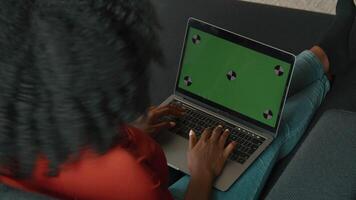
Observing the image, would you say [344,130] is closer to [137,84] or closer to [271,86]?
[271,86]

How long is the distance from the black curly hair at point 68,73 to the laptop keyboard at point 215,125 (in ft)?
1.55

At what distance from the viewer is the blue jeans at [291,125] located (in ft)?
3.13

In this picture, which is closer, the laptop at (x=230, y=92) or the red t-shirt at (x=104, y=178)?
the red t-shirt at (x=104, y=178)

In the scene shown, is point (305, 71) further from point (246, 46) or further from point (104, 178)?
point (104, 178)

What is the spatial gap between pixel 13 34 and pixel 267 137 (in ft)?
2.19

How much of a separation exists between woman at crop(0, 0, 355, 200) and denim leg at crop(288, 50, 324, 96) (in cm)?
57

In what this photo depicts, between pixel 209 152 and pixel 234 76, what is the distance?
195mm

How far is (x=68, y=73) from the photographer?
0.51m

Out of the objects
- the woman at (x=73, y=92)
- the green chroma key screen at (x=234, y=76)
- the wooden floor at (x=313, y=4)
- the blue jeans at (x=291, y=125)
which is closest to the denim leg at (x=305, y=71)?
the blue jeans at (x=291, y=125)

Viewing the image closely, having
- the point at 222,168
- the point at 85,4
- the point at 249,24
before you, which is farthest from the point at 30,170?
the point at 249,24

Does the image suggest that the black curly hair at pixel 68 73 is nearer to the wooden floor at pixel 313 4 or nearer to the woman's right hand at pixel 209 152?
the woman's right hand at pixel 209 152

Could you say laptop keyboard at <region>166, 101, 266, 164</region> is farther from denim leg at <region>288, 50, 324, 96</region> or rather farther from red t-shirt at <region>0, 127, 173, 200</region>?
red t-shirt at <region>0, 127, 173, 200</region>

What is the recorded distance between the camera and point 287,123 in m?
1.07

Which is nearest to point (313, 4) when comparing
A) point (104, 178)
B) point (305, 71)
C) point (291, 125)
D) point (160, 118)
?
point (305, 71)
